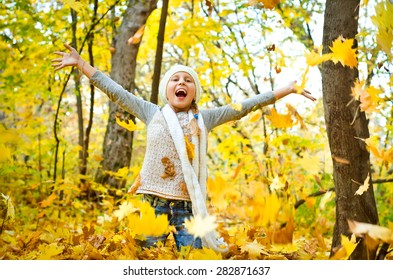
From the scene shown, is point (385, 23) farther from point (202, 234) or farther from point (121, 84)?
point (121, 84)

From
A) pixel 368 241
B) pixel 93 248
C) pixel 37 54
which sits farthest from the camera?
pixel 37 54

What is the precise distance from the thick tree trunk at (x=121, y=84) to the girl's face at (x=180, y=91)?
9.68 ft

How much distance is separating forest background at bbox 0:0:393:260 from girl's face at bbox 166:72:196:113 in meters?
0.24

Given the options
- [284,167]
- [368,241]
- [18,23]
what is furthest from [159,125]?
[284,167]

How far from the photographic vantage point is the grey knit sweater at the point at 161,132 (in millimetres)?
2191

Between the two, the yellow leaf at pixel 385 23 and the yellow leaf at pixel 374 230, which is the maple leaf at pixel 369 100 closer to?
the yellow leaf at pixel 385 23

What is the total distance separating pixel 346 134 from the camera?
172cm

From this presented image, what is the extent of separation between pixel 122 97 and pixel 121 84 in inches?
120

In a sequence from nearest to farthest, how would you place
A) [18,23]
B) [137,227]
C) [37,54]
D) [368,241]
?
[368,241], [137,227], [18,23], [37,54]

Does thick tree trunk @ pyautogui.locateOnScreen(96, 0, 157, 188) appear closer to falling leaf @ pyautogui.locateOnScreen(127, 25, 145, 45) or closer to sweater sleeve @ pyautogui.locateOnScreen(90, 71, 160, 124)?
falling leaf @ pyautogui.locateOnScreen(127, 25, 145, 45)

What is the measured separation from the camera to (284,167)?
5.24m

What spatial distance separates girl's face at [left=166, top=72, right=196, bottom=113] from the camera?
2283 mm
